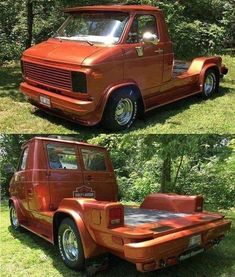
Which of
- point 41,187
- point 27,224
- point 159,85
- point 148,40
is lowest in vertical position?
point 27,224

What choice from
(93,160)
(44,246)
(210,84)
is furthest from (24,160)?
(210,84)

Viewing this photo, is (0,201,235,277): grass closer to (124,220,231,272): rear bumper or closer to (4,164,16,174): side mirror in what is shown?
(124,220,231,272): rear bumper

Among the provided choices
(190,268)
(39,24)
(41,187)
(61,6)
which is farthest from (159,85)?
(39,24)

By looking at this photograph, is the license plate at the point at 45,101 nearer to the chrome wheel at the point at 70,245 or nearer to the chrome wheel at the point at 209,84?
the chrome wheel at the point at 70,245

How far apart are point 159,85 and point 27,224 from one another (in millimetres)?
3405

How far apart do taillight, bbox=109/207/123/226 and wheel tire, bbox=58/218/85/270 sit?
0.60 m

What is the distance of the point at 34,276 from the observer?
504 centimetres

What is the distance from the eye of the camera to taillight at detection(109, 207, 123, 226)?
13.9 ft

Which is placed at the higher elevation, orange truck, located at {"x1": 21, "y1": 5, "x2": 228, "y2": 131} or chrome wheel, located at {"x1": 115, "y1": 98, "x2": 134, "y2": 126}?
orange truck, located at {"x1": 21, "y1": 5, "x2": 228, "y2": 131}

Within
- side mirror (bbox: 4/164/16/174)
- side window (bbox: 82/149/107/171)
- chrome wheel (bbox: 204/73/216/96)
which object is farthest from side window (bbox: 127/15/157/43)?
side mirror (bbox: 4/164/16/174)

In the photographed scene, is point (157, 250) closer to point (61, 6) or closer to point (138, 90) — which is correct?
point (138, 90)

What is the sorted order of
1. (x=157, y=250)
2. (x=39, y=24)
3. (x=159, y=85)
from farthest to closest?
(x=39, y=24), (x=159, y=85), (x=157, y=250)

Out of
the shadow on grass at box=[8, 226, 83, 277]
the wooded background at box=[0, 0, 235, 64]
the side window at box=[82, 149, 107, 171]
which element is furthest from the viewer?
the wooded background at box=[0, 0, 235, 64]

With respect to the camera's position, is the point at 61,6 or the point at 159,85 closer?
the point at 159,85
